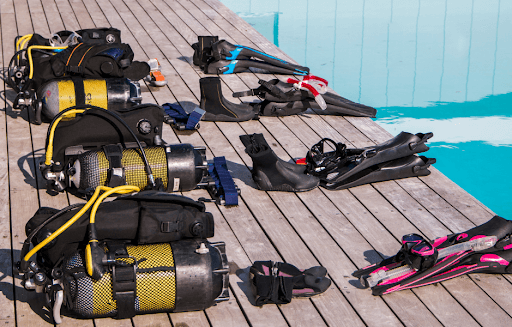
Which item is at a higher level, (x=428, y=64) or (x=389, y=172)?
(x=389, y=172)

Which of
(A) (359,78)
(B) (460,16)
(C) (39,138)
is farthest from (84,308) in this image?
(B) (460,16)

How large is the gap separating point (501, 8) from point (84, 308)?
1063 cm

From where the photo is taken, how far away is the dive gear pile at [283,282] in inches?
101

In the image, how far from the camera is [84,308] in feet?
7.54

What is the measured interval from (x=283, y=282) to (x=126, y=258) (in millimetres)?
690

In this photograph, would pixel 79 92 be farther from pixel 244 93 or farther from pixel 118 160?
pixel 244 93

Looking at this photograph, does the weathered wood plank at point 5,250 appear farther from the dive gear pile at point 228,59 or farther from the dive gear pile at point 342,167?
the dive gear pile at point 228,59

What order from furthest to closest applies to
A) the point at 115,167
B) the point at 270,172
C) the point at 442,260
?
1. the point at 270,172
2. the point at 115,167
3. the point at 442,260

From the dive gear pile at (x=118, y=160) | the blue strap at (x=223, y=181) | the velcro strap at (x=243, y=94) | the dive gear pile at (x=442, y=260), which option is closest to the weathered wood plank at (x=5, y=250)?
the dive gear pile at (x=118, y=160)

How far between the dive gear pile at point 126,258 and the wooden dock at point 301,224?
0.48 feet

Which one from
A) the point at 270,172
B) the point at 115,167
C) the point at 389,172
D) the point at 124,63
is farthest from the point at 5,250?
the point at 389,172

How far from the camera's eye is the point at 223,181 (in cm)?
341

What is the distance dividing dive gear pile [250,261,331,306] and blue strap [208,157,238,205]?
669 millimetres

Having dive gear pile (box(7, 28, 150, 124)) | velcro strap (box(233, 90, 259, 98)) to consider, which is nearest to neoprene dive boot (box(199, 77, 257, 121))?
velcro strap (box(233, 90, 259, 98))
